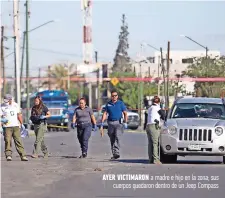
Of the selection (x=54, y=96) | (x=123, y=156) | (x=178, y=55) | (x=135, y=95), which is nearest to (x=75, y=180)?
(x=123, y=156)

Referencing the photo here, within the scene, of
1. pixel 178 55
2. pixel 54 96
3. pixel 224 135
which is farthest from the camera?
pixel 178 55

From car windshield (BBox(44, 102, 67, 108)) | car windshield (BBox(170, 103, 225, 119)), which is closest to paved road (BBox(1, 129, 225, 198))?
car windshield (BBox(170, 103, 225, 119))

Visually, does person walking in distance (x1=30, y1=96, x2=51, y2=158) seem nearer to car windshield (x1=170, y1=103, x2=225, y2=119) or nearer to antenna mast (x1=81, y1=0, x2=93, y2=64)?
car windshield (x1=170, y1=103, x2=225, y2=119)

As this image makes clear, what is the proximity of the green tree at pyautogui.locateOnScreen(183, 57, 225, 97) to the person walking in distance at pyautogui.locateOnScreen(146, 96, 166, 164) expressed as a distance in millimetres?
26227

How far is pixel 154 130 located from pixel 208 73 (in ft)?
118

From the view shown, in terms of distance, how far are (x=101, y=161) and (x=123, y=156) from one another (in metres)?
2.89

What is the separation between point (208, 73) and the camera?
2190 inches

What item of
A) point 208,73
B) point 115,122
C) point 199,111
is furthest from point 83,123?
point 208,73

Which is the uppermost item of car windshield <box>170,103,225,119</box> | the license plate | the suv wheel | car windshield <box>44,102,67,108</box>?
car windshield <box>170,103,225,119</box>

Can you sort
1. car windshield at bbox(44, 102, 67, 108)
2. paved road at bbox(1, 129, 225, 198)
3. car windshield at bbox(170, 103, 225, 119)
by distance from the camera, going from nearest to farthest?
paved road at bbox(1, 129, 225, 198)
car windshield at bbox(170, 103, 225, 119)
car windshield at bbox(44, 102, 67, 108)

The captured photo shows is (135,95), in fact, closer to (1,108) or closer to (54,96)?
(54,96)

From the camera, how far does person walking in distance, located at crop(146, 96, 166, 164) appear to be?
19969 millimetres

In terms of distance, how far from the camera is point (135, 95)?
91438 millimetres

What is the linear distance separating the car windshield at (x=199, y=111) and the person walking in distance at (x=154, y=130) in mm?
600
